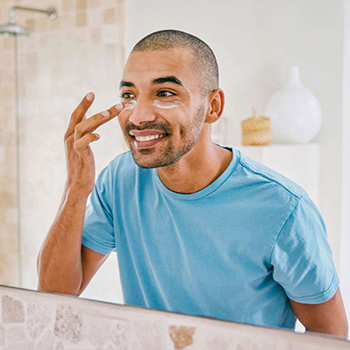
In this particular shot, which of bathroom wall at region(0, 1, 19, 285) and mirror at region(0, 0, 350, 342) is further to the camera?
bathroom wall at region(0, 1, 19, 285)

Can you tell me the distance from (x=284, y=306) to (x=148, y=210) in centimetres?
23

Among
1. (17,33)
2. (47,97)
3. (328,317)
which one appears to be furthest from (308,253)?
(17,33)

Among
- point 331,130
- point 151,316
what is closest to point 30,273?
point 151,316

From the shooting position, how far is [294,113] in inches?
24.1

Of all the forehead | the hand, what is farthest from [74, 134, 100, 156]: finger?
the forehead

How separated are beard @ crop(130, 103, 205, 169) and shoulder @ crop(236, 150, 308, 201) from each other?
65 millimetres

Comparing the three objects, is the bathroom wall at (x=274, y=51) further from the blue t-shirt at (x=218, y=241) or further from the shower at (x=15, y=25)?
the shower at (x=15, y=25)

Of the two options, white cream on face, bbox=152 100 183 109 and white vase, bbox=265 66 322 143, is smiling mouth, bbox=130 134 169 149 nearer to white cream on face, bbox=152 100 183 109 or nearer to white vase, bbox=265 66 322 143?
white cream on face, bbox=152 100 183 109

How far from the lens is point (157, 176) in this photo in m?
0.71

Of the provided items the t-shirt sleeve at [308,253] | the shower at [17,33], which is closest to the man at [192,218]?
the t-shirt sleeve at [308,253]

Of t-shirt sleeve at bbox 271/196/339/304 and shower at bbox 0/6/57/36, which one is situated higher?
shower at bbox 0/6/57/36

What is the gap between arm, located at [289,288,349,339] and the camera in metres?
0.61

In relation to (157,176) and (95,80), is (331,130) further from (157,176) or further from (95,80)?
(95,80)

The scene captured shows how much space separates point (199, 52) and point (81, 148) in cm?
24
